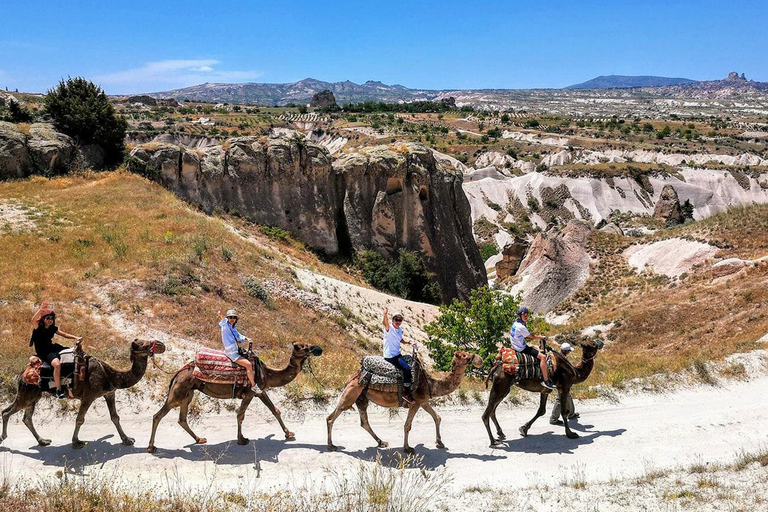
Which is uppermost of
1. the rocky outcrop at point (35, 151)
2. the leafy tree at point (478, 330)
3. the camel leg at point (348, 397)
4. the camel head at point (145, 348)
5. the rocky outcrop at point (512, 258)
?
the rocky outcrop at point (35, 151)

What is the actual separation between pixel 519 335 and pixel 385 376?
2897 millimetres

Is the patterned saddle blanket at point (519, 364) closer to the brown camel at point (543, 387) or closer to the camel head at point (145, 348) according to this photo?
the brown camel at point (543, 387)

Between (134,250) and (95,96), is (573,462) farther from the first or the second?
(95,96)

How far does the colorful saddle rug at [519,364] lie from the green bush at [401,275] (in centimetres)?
2342

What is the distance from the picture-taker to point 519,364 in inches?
425

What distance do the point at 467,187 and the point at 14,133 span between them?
201 feet

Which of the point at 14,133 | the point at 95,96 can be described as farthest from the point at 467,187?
the point at 14,133

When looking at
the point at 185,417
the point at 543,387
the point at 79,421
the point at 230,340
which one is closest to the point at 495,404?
the point at 543,387

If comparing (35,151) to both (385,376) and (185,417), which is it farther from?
(385,376)

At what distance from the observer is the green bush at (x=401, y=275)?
1369 inches

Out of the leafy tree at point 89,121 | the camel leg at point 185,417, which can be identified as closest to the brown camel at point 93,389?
the camel leg at point 185,417

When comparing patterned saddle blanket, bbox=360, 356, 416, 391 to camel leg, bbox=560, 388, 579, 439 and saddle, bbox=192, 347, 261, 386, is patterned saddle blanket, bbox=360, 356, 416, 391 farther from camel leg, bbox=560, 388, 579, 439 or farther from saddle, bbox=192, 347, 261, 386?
camel leg, bbox=560, 388, 579, 439

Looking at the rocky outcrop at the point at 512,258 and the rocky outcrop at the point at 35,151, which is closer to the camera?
the rocky outcrop at the point at 35,151

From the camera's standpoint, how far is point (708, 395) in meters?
14.1
